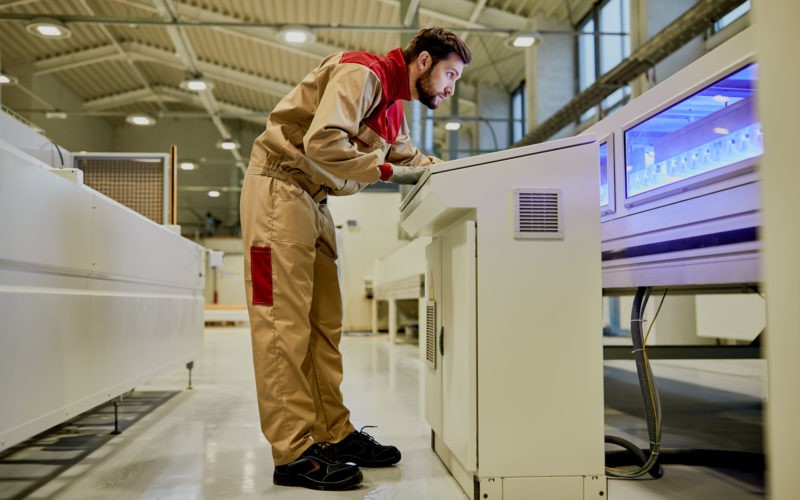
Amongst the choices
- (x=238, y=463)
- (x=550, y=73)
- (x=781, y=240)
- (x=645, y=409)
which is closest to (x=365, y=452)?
(x=238, y=463)

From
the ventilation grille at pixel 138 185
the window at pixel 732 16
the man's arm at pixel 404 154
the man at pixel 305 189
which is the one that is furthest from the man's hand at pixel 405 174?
the window at pixel 732 16

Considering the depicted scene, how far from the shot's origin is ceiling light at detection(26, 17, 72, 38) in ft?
20.4

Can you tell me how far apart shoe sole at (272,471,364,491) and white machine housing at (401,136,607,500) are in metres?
0.30

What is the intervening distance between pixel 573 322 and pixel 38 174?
1259mm

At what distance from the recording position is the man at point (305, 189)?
5.06 feet

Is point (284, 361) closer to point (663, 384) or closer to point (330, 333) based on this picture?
point (330, 333)

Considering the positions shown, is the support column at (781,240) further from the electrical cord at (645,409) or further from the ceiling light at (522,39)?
the ceiling light at (522,39)

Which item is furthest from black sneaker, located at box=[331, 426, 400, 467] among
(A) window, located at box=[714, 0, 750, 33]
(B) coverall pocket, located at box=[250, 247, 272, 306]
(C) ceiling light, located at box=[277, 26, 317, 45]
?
(C) ceiling light, located at box=[277, 26, 317, 45]

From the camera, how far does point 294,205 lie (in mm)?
1663

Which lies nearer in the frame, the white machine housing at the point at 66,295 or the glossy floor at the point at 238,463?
the white machine housing at the point at 66,295

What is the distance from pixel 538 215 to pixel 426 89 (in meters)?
0.53

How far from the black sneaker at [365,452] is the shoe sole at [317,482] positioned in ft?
0.57

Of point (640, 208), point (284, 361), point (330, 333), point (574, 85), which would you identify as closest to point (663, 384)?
point (640, 208)

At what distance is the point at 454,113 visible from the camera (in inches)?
372
